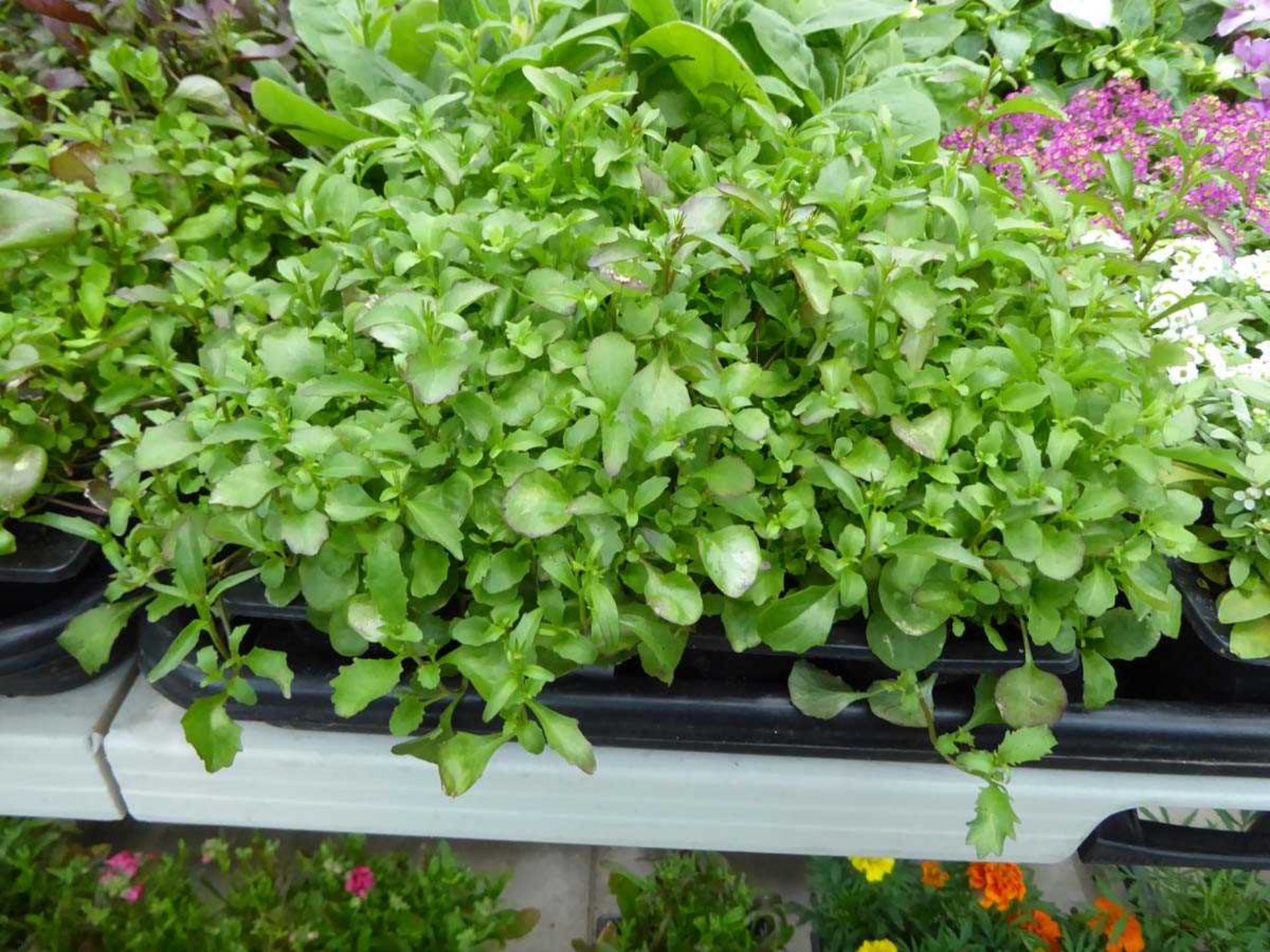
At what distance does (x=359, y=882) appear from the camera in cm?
144

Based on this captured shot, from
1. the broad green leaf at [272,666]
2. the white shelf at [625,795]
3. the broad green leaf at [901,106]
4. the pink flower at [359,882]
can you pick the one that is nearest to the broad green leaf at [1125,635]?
the white shelf at [625,795]

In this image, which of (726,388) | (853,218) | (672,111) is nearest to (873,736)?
(726,388)

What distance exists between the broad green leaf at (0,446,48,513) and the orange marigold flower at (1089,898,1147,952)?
4.23 feet

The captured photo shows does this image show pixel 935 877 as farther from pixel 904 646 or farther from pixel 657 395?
pixel 657 395

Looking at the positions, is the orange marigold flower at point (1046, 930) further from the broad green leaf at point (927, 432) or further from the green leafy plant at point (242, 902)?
the broad green leaf at point (927, 432)

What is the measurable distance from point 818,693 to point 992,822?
0.47 ft

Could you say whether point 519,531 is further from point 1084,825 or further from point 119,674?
point 1084,825

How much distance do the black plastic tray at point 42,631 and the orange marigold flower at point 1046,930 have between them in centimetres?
113

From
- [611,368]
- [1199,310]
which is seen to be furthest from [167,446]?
[1199,310]

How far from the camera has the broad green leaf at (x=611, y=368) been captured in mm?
660

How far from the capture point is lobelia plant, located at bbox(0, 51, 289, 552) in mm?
770

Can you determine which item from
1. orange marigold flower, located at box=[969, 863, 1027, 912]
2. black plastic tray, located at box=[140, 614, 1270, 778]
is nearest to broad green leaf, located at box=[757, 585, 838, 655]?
black plastic tray, located at box=[140, 614, 1270, 778]

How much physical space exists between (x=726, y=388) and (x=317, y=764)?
44 centimetres

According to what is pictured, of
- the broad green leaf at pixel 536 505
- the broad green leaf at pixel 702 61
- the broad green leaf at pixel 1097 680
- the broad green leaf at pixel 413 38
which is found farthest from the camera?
the broad green leaf at pixel 413 38
